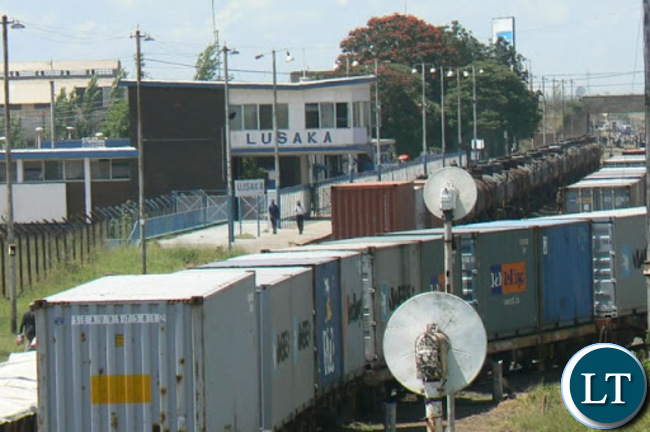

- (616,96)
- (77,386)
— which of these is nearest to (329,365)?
(77,386)

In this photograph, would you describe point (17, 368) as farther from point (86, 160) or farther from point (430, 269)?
point (86, 160)

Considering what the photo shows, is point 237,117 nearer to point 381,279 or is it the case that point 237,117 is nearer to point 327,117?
point 327,117

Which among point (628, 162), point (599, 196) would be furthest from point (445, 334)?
point (628, 162)

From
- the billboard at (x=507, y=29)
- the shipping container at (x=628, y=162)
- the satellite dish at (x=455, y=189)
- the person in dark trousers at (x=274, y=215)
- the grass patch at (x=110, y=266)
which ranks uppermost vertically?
the billboard at (x=507, y=29)

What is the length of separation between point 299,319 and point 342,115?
54.9 m

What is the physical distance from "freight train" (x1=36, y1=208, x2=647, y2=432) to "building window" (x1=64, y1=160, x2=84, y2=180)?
43.0 meters

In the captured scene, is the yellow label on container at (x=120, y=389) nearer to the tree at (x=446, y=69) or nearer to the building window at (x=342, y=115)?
the building window at (x=342, y=115)

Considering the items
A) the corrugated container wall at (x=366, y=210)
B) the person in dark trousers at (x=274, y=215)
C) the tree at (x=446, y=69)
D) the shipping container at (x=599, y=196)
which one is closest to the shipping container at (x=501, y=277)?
the corrugated container wall at (x=366, y=210)

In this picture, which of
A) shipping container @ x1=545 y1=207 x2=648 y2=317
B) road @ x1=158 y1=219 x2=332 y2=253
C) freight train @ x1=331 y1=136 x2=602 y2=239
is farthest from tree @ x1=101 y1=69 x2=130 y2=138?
shipping container @ x1=545 y1=207 x2=648 y2=317

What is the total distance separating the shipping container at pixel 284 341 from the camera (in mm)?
15703

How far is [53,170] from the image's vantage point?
67.7 metres

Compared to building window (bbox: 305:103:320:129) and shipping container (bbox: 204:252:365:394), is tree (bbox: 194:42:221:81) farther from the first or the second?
shipping container (bbox: 204:252:365:394)

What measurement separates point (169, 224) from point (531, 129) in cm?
7818

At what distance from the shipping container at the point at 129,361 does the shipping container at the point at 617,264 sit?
49.1 feet
